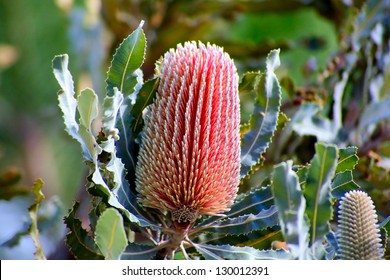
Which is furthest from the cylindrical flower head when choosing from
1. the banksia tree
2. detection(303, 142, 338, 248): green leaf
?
detection(303, 142, 338, 248): green leaf

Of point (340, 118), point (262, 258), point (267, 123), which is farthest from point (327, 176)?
point (340, 118)

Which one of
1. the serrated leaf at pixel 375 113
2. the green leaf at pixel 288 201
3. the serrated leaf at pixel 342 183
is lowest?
the green leaf at pixel 288 201

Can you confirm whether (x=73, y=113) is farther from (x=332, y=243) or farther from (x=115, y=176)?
(x=332, y=243)

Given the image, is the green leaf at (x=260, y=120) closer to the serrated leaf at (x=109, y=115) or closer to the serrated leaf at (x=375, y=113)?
the serrated leaf at (x=109, y=115)

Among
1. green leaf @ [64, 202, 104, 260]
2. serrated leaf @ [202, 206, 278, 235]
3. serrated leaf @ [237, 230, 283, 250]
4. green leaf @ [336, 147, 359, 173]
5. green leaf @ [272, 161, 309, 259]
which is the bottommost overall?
green leaf @ [272, 161, 309, 259]

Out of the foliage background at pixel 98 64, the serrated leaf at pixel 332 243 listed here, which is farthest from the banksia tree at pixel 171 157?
the foliage background at pixel 98 64

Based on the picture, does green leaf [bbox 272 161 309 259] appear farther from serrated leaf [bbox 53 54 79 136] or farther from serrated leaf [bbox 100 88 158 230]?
serrated leaf [bbox 53 54 79 136]
